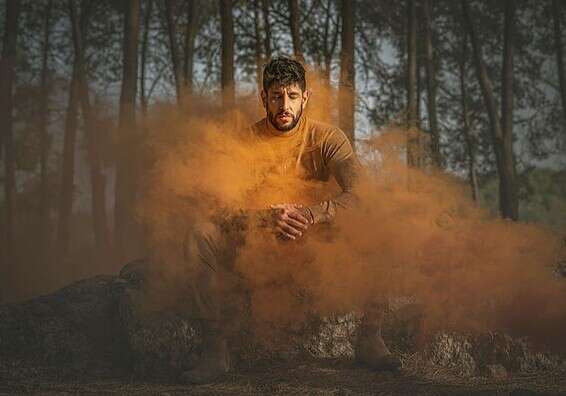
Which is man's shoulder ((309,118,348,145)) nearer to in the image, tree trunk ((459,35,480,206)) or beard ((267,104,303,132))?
beard ((267,104,303,132))

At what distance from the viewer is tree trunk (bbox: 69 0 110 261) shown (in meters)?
16.4

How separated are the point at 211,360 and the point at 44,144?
680 inches

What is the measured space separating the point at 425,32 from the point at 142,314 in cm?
1327

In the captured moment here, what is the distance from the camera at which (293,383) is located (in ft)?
14.9

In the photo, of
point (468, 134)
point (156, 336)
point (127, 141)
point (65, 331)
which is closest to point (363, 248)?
point (156, 336)

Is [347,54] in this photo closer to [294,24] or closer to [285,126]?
[294,24]

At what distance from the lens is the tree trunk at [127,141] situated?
11906mm

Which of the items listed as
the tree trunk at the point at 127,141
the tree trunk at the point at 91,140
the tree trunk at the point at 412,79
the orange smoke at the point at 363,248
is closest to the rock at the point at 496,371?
the orange smoke at the point at 363,248

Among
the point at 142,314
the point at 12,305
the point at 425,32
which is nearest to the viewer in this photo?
the point at 142,314

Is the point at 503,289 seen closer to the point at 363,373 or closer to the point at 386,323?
the point at 386,323

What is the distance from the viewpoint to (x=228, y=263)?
15.4 ft

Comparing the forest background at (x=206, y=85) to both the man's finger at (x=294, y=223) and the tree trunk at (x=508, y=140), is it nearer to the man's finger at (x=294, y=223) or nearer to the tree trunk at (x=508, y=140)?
the tree trunk at (x=508, y=140)

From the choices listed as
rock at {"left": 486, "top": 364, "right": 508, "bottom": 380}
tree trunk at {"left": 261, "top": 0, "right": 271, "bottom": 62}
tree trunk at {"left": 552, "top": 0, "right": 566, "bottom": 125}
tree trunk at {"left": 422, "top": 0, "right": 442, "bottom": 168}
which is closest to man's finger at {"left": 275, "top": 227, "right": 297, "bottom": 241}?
rock at {"left": 486, "top": 364, "right": 508, "bottom": 380}

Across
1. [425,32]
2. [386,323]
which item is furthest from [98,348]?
[425,32]
